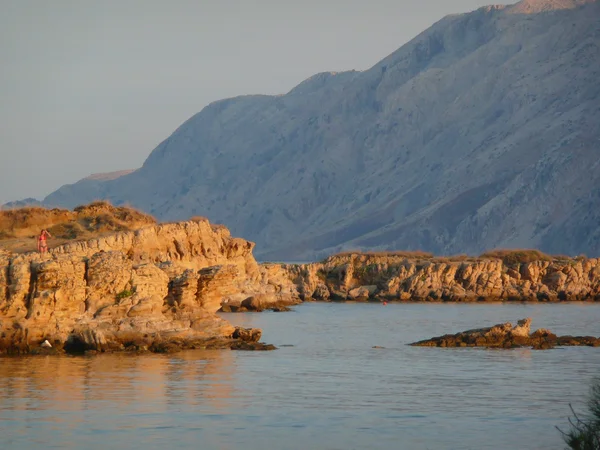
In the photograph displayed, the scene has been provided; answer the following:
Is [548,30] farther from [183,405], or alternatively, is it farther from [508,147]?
[183,405]

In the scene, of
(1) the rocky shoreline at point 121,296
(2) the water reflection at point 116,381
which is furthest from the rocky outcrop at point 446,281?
(2) the water reflection at point 116,381

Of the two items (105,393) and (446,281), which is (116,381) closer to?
(105,393)

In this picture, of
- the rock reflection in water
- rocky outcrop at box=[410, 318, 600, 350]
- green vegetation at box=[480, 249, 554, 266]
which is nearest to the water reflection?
the rock reflection in water

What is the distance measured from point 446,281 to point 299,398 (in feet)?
161

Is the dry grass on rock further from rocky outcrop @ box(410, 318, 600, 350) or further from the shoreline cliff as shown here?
the shoreline cliff

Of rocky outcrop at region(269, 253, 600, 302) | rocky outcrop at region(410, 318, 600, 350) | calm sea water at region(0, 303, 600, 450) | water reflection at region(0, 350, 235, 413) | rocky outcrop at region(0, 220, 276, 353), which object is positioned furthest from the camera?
rocky outcrop at region(269, 253, 600, 302)

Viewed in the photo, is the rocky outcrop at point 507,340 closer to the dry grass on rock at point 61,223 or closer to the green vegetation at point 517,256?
the dry grass on rock at point 61,223

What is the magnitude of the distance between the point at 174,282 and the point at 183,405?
34.8 feet

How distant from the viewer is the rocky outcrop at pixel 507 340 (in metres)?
37.6

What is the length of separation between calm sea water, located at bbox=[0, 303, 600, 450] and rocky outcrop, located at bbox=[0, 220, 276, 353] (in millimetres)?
1134

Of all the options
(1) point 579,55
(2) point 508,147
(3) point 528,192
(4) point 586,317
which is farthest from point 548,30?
(4) point 586,317

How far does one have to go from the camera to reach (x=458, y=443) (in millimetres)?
20156

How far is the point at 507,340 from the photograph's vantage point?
38.0 meters

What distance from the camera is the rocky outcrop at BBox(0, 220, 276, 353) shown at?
31062mm
